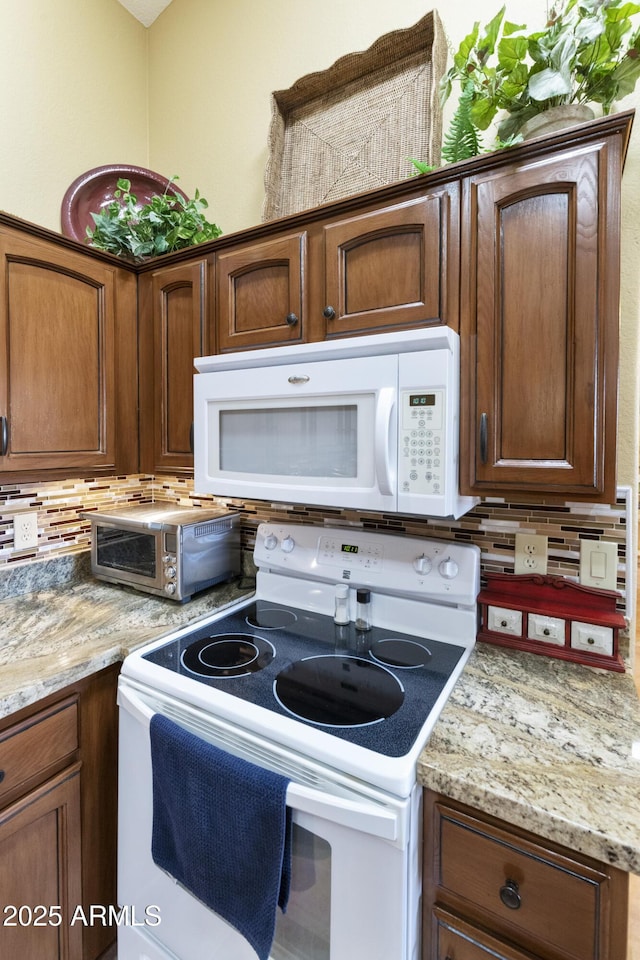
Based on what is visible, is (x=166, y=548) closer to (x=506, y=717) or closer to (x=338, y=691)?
(x=338, y=691)

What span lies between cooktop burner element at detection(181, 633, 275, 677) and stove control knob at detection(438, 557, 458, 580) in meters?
0.52

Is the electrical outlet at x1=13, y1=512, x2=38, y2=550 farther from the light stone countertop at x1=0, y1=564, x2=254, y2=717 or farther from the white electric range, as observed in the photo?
the white electric range

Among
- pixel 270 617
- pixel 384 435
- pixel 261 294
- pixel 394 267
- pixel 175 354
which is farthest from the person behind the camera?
pixel 175 354

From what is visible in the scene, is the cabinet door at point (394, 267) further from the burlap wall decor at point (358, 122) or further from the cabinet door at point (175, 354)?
the cabinet door at point (175, 354)

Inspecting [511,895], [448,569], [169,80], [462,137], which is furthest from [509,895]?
[169,80]

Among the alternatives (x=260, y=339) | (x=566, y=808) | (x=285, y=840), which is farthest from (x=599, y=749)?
(x=260, y=339)

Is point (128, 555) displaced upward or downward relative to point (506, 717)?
upward

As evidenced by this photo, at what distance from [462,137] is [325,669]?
1.37 meters

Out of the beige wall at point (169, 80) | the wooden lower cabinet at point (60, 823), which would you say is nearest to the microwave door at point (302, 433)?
the wooden lower cabinet at point (60, 823)

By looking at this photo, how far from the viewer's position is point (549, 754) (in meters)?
0.81

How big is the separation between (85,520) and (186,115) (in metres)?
1.82

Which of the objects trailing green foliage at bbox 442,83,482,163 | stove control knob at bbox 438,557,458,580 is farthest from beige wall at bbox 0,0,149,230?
stove control knob at bbox 438,557,458,580

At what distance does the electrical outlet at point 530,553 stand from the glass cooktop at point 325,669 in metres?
0.30

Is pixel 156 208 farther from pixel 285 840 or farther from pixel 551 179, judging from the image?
pixel 285 840
